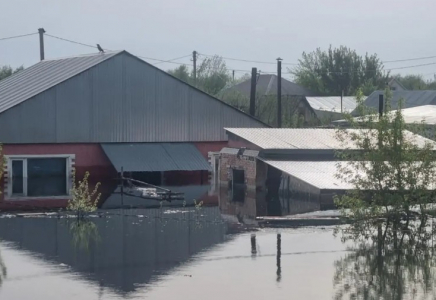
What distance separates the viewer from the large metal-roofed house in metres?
34.7

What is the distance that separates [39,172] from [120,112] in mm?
4811

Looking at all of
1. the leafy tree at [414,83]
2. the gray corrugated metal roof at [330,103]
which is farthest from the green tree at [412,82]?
the gray corrugated metal roof at [330,103]

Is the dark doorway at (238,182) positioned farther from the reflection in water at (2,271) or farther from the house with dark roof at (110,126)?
the reflection in water at (2,271)

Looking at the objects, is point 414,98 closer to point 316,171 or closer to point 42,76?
point 42,76

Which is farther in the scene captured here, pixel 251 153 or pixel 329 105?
pixel 329 105

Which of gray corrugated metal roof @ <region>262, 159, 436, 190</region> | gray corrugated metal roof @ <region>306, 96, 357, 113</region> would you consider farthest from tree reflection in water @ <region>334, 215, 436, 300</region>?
gray corrugated metal roof @ <region>306, 96, 357, 113</region>

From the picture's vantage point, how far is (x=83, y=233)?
25.2 m

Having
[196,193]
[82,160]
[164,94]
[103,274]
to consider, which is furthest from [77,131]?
[103,274]

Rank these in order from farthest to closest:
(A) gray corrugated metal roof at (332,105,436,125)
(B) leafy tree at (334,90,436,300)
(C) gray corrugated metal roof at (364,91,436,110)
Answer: (C) gray corrugated metal roof at (364,91,436,110) < (A) gray corrugated metal roof at (332,105,436,125) < (B) leafy tree at (334,90,436,300)

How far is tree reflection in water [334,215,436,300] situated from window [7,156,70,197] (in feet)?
66.7

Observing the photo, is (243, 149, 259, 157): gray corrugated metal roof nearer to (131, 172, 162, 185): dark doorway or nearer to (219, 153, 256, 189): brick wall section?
(219, 153, 256, 189): brick wall section

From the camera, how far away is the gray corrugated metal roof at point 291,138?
130ft

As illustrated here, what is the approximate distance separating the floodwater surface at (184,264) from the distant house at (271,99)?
39.3 m

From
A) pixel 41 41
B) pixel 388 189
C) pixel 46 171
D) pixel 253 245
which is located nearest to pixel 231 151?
pixel 46 171
